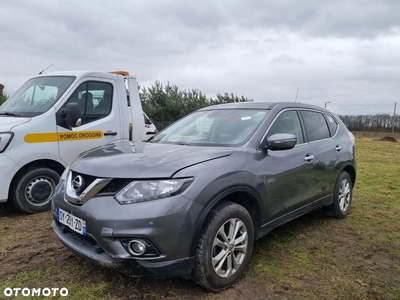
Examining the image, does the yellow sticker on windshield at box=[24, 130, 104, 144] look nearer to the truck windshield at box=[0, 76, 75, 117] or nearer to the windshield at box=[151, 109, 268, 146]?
the truck windshield at box=[0, 76, 75, 117]

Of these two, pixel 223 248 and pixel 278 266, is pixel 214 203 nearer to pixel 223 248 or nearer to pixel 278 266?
Result: pixel 223 248

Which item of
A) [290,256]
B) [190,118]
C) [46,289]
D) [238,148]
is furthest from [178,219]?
[190,118]

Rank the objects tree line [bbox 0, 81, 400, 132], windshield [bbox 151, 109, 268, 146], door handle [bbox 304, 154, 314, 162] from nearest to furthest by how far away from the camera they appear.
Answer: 1. windshield [bbox 151, 109, 268, 146]
2. door handle [bbox 304, 154, 314, 162]
3. tree line [bbox 0, 81, 400, 132]

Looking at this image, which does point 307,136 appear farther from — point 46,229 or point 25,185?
point 25,185

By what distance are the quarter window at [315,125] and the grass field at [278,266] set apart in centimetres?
124

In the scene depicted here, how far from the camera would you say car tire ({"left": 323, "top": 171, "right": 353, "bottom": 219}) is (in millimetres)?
4772

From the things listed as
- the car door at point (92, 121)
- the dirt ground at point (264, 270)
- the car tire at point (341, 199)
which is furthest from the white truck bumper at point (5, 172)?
the car tire at point (341, 199)

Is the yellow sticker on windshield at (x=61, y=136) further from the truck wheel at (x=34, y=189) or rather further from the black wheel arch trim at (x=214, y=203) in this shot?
the black wheel arch trim at (x=214, y=203)

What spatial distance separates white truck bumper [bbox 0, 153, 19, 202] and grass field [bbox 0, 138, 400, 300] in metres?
0.45

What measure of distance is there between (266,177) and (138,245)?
1410 mm

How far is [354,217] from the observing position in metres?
5.14

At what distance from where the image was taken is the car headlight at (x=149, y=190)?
2580 mm
